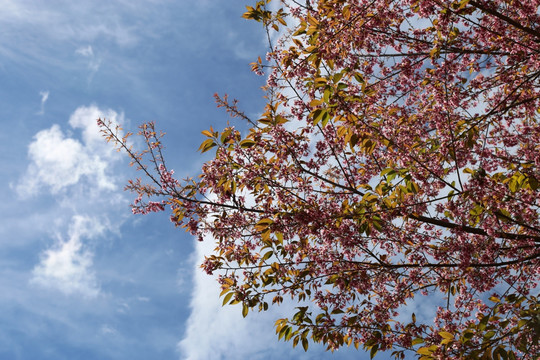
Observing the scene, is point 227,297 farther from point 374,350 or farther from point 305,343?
point 374,350

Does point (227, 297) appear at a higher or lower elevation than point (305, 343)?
higher

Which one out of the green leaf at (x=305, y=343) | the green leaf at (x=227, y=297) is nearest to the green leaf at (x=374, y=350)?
the green leaf at (x=305, y=343)

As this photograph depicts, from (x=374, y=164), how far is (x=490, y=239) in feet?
6.14

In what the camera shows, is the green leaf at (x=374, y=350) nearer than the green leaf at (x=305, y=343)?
No

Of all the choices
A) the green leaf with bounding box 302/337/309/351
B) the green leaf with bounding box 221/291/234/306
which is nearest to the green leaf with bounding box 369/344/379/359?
the green leaf with bounding box 302/337/309/351

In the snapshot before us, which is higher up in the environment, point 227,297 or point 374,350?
point 227,297

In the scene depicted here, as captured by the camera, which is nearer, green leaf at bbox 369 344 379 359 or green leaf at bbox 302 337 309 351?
green leaf at bbox 302 337 309 351

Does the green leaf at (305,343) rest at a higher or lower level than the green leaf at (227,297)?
lower

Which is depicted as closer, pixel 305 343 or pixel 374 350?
pixel 305 343

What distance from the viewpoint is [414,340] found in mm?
5199

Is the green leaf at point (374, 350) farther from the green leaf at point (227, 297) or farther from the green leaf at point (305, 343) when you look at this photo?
the green leaf at point (227, 297)

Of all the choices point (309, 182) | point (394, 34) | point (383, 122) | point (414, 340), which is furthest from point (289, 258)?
point (394, 34)

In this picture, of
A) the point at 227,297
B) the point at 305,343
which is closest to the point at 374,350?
the point at 305,343

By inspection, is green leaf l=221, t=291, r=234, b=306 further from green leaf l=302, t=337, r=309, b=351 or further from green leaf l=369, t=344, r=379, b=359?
green leaf l=369, t=344, r=379, b=359
